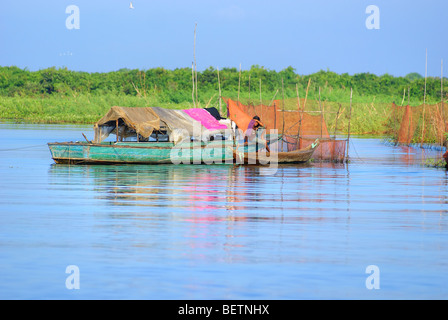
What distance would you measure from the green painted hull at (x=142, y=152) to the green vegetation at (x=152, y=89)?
2591 centimetres

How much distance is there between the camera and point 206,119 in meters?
24.2

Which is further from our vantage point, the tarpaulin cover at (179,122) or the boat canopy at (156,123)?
the tarpaulin cover at (179,122)

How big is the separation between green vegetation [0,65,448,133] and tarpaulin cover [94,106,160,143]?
26.7m

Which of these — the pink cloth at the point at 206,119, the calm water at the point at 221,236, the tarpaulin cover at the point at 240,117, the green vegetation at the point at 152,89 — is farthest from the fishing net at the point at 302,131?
Result: the green vegetation at the point at 152,89

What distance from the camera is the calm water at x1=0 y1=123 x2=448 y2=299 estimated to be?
8.06 metres

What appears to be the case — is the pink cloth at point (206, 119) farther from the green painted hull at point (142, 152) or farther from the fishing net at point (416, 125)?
the fishing net at point (416, 125)

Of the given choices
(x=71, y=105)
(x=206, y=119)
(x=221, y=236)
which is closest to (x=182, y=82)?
(x=71, y=105)

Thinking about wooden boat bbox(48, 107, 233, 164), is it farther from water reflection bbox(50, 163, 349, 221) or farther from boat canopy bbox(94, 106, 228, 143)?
water reflection bbox(50, 163, 349, 221)

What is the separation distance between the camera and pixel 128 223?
459 inches

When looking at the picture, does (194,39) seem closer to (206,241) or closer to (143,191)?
(143,191)

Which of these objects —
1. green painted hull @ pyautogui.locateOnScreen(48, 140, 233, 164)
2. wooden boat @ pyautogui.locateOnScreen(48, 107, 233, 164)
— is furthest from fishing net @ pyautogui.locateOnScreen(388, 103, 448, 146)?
wooden boat @ pyautogui.locateOnScreen(48, 107, 233, 164)

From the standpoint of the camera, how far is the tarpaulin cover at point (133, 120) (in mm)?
22125

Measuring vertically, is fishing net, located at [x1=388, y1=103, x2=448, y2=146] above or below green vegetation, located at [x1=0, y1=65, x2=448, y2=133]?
below
